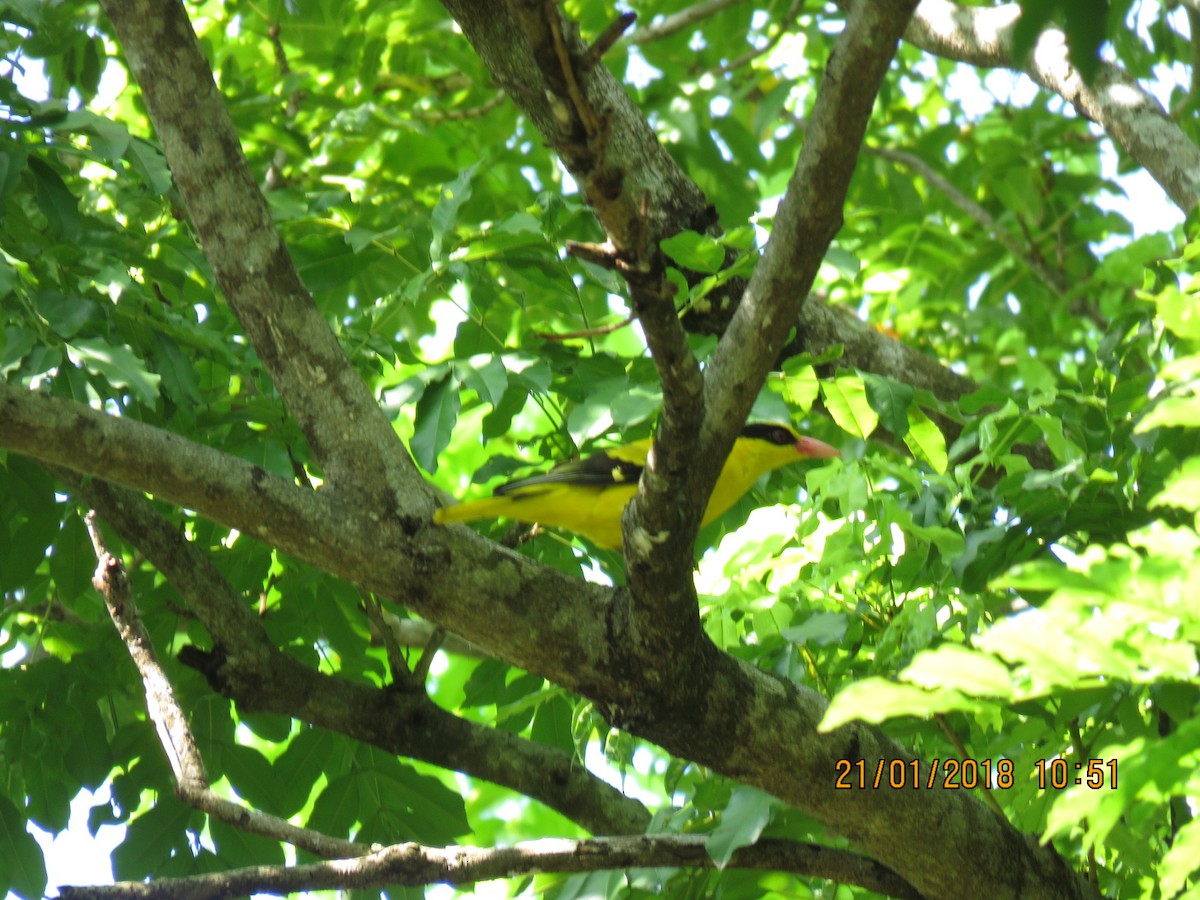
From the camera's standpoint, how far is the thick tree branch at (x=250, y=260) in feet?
8.80

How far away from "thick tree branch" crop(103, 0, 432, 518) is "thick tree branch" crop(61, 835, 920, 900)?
76cm

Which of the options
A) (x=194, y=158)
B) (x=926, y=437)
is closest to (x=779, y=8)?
(x=926, y=437)

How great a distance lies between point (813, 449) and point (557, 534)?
1.34m

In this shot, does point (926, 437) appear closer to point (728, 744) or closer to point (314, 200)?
point (728, 744)

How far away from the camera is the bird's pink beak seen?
15.2ft

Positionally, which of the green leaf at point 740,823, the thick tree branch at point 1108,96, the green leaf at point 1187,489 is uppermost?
the thick tree branch at point 1108,96

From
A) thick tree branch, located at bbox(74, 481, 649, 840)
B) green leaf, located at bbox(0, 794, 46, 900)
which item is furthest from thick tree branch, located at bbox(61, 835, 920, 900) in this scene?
green leaf, located at bbox(0, 794, 46, 900)

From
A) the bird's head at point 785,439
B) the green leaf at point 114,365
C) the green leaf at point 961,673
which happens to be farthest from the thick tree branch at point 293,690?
the green leaf at point 961,673

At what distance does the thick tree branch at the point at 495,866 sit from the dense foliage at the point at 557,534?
6 cm

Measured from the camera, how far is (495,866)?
2.66 metres

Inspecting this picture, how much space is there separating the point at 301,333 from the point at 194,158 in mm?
496

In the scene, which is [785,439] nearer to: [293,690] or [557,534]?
[557,534]

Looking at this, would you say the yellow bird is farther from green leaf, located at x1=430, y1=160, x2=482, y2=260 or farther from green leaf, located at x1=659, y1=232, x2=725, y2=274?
green leaf, located at x1=659, y1=232, x2=725, y2=274
